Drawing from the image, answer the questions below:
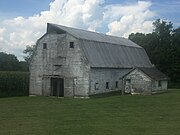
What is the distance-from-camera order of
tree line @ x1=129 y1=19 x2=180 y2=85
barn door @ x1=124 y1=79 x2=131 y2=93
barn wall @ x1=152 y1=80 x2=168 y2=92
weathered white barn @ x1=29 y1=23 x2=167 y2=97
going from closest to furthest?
weathered white barn @ x1=29 y1=23 x2=167 y2=97
barn wall @ x1=152 y1=80 x2=168 y2=92
barn door @ x1=124 y1=79 x2=131 y2=93
tree line @ x1=129 y1=19 x2=180 y2=85

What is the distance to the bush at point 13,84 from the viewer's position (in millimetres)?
47938

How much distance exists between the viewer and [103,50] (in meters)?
48.2

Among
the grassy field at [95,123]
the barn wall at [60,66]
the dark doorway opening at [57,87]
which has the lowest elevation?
the grassy field at [95,123]

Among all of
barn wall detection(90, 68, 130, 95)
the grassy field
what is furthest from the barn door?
the grassy field

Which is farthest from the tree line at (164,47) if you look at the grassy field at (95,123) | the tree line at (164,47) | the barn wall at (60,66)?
the grassy field at (95,123)

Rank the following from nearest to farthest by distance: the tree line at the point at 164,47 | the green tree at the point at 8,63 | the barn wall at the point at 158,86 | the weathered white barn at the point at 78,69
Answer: the weathered white barn at the point at 78,69 → the barn wall at the point at 158,86 → the tree line at the point at 164,47 → the green tree at the point at 8,63

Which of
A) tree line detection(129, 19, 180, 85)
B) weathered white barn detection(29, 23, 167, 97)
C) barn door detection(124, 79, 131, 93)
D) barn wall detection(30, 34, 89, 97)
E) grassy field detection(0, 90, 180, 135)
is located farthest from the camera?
tree line detection(129, 19, 180, 85)

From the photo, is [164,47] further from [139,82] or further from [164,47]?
[139,82]

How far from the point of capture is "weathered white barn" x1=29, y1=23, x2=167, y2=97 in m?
43.3

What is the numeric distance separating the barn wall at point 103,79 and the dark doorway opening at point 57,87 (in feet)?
13.7

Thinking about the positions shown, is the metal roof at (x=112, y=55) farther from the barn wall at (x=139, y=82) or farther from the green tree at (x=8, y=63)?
the green tree at (x=8, y=63)

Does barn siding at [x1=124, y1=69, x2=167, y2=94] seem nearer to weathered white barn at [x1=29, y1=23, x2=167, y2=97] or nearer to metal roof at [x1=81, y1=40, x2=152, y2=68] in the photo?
weathered white barn at [x1=29, y1=23, x2=167, y2=97]

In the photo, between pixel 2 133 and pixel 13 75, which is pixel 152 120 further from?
pixel 13 75

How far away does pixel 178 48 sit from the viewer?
210 ft
